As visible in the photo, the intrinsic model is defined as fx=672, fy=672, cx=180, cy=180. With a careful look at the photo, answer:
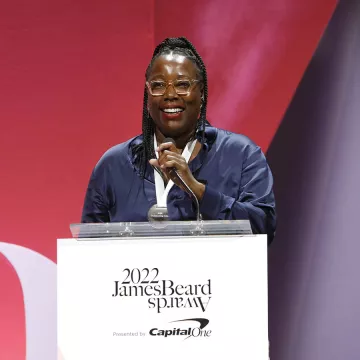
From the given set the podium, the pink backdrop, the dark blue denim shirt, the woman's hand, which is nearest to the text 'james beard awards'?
the podium

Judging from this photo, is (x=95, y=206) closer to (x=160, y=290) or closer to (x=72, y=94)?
(x=160, y=290)

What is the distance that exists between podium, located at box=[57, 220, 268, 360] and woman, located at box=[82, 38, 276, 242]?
505 mm

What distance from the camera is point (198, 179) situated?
197 centimetres

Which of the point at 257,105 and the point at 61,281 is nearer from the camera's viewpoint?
the point at 61,281

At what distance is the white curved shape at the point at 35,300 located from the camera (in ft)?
9.12

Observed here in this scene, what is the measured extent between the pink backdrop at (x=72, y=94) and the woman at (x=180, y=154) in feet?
2.40

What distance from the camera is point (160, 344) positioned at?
133 centimetres

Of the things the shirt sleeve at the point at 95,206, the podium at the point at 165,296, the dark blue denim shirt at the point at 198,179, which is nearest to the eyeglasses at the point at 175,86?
the dark blue denim shirt at the point at 198,179

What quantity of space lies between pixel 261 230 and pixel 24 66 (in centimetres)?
147

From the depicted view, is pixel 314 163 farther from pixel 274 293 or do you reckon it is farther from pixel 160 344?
pixel 160 344

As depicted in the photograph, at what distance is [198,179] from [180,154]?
0.34ft

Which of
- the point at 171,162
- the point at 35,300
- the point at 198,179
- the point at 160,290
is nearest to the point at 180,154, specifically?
the point at 198,179

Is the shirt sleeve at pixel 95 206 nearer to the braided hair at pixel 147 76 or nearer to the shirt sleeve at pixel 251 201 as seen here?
the braided hair at pixel 147 76

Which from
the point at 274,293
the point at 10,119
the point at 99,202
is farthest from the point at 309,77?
the point at 10,119
